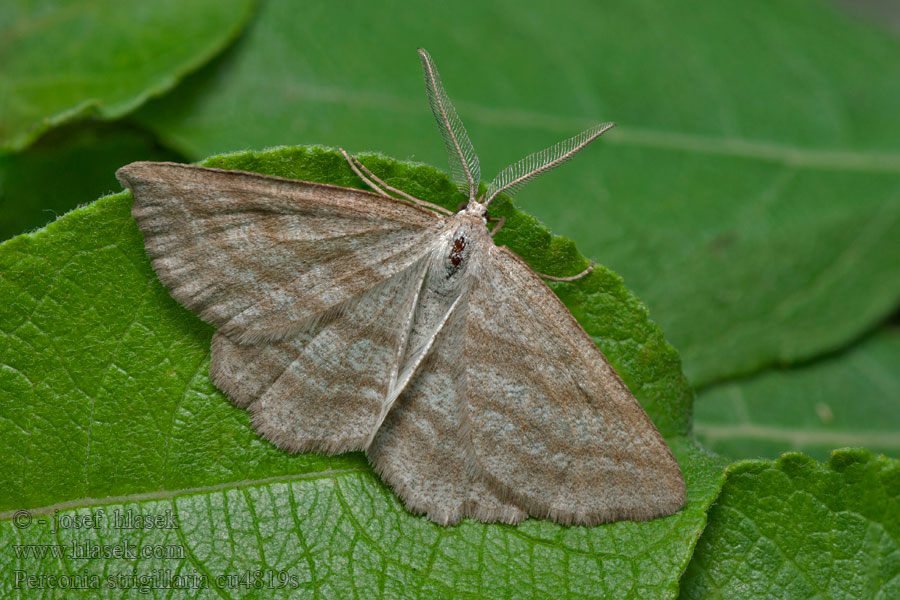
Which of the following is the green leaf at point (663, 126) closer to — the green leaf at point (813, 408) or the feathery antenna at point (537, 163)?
the green leaf at point (813, 408)

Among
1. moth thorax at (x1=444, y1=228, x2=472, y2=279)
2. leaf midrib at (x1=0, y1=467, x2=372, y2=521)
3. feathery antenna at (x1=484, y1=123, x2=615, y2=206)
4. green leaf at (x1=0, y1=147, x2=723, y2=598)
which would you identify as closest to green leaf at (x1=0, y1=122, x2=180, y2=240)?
green leaf at (x1=0, y1=147, x2=723, y2=598)

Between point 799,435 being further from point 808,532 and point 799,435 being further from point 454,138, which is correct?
point 454,138

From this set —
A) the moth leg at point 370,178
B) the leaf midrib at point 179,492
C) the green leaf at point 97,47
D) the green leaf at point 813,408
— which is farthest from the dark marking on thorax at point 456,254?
the green leaf at point 813,408

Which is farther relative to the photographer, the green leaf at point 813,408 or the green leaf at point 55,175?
the green leaf at point 813,408

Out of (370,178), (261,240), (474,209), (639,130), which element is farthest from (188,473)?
(639,130)
